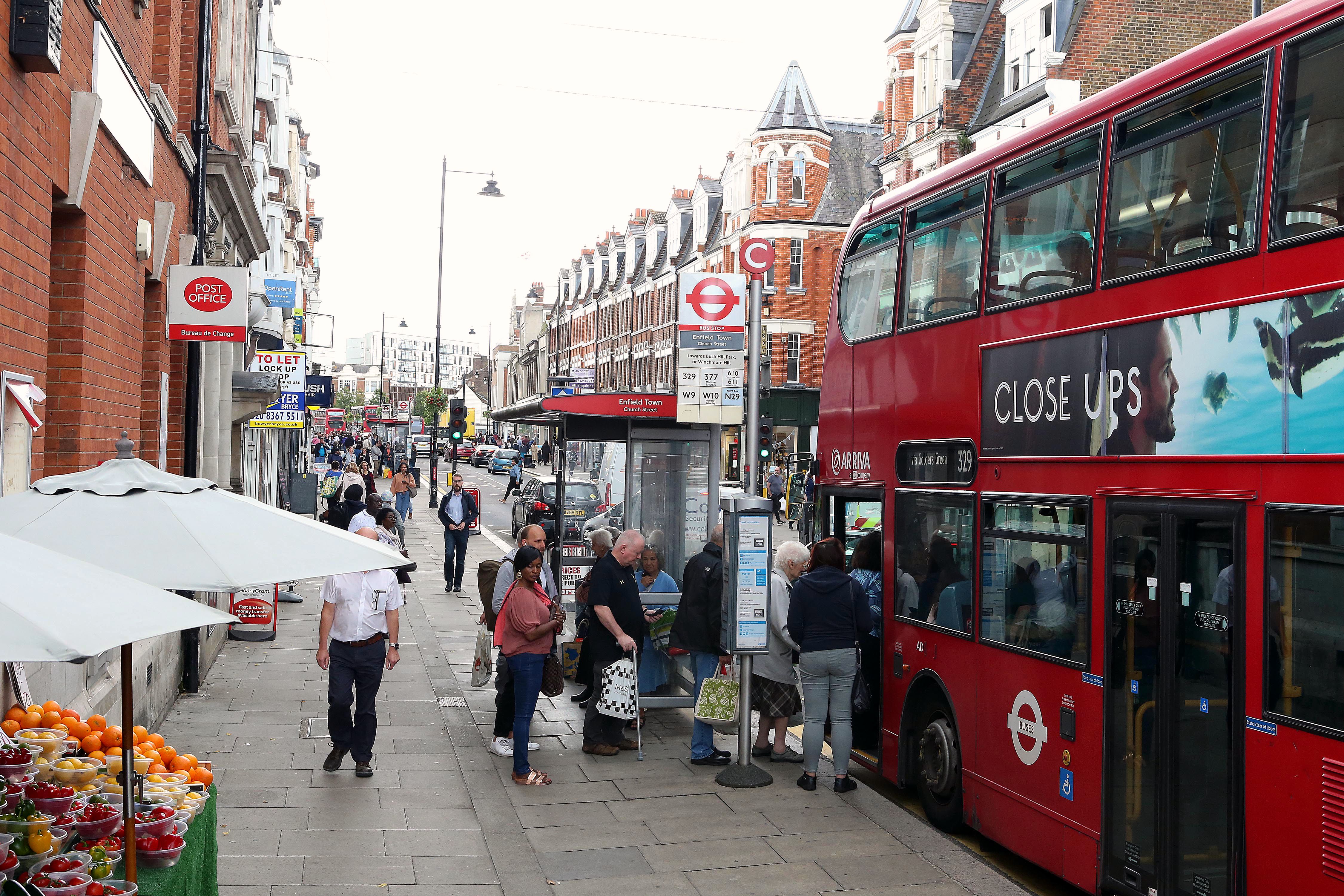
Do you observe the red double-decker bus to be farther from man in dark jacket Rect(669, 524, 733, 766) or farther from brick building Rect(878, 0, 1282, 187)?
brick building Rect(878, 0, 1282, 187)

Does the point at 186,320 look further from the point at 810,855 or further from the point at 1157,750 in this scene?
the point at 1157,750

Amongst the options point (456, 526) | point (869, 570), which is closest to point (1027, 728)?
point (869, 570)

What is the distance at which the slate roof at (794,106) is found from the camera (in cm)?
4769

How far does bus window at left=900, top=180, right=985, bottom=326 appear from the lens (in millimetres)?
7504

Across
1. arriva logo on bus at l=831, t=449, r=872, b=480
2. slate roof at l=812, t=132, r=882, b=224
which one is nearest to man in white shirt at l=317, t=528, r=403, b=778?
arriva logo on bus at l=831, t=449, r=872, b=480

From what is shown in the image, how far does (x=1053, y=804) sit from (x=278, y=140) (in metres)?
37.7

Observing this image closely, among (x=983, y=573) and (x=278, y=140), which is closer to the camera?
(x=983, y=573)

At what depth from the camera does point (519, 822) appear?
7602 mm

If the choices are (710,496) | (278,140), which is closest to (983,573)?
(710,496)

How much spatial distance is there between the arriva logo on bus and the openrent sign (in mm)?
5454

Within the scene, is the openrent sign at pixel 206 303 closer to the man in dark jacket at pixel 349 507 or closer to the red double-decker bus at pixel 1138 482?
the man in dark jacket at pixel 349 507

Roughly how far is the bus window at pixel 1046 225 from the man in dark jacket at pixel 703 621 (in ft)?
10.1

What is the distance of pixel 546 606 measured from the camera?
8.49 m

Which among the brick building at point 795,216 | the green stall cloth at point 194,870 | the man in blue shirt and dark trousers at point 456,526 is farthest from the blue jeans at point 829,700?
A: the brick building at point 795,216
